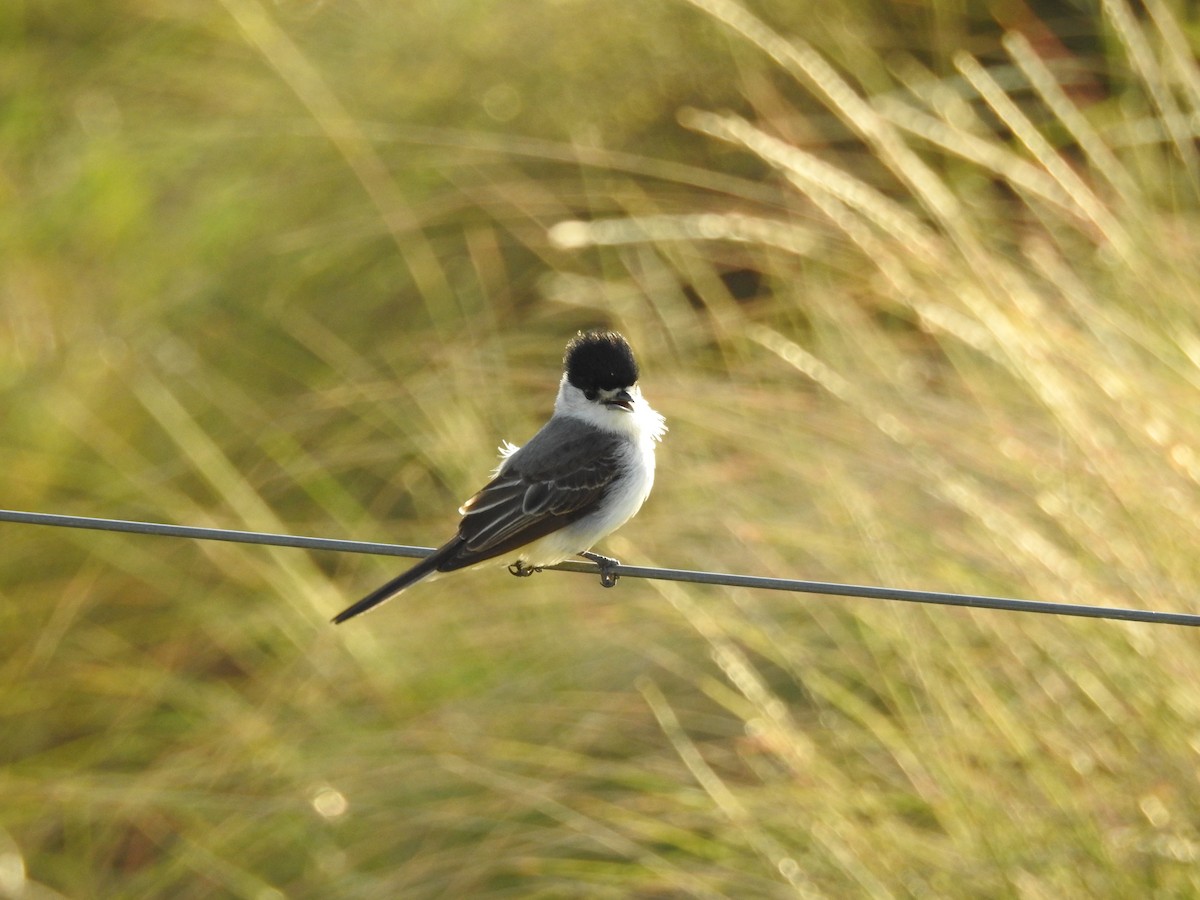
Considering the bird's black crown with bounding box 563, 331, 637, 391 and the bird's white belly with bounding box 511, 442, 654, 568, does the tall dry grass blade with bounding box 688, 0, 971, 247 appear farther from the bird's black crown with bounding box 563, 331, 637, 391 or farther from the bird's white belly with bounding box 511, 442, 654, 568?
the bird's white belly with bounding box 511, 442, 654, 568

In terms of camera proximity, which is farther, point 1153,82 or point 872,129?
point 1153,82

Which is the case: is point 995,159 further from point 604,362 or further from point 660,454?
point 660,454

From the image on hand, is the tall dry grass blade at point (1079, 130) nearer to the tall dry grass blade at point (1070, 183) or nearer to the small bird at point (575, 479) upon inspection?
the tall dry grass blade at point (1070, 183)

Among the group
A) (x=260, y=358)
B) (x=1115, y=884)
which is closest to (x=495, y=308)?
(x=260, y=358)

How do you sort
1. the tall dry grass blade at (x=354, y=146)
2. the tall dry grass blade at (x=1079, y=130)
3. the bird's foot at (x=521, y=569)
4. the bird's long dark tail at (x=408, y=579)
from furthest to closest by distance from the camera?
the tall dry grass blade at (x=354, y=146), the tall dry grass blade at (x=1079, y=130), the bird's foot at (x=521, y=569), the bird's long dark tail at (x=408, y=579)

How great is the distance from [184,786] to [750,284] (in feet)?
11.0

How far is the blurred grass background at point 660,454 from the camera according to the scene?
4.09m

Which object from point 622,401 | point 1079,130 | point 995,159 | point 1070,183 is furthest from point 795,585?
point 1079,130

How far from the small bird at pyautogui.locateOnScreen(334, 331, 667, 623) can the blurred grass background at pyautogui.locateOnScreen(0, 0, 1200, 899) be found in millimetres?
300

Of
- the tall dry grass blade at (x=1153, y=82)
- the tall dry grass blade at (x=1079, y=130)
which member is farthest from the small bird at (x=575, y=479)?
the tall dry grass blade at (x=1153, y=82)

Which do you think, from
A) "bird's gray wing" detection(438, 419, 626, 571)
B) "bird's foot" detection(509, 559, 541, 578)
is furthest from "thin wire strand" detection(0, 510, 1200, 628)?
"bird's foot" detection(509, 559, 541, 578)

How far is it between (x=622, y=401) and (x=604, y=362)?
131mm

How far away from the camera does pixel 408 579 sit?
381 cm

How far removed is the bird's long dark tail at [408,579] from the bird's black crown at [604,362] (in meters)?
0.74
